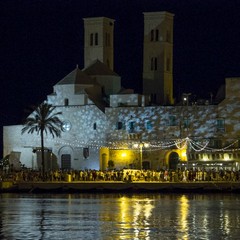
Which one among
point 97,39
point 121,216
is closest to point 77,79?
point 97,39

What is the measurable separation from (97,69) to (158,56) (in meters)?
6.74

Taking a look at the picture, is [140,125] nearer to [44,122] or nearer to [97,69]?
[44,122]

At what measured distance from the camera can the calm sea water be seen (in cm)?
5072

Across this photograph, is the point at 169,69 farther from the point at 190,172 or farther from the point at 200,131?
the point at 190,172

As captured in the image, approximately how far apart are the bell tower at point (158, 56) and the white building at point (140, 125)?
0.35ft

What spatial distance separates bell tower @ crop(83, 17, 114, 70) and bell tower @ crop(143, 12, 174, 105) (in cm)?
535

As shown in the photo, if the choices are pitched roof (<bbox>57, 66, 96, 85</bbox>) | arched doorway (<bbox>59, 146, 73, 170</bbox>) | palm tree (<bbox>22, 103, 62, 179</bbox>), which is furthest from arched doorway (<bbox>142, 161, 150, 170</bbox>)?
pitched roof (<bbox>57, 66, 96, 85</bbox>)

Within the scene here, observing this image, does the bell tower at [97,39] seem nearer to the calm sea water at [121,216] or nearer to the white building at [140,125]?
the white building at [140,125]

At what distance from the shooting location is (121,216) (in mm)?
60656

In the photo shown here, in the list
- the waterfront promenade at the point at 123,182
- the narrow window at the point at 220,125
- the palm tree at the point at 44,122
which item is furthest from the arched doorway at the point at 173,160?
the palm tree at the point at 44,122

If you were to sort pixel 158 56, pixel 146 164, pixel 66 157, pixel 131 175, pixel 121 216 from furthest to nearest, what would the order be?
pixel 158 56 → pixel 66 157 → pixel 146 164 → pixel 131 175 → pixel 121 216

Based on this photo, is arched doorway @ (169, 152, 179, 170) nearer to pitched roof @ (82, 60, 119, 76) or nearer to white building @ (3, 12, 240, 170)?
white building @ (3, 12, 240, 170)

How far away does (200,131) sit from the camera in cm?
9975

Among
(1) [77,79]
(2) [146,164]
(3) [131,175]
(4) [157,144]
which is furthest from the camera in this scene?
(1) [77,79]
